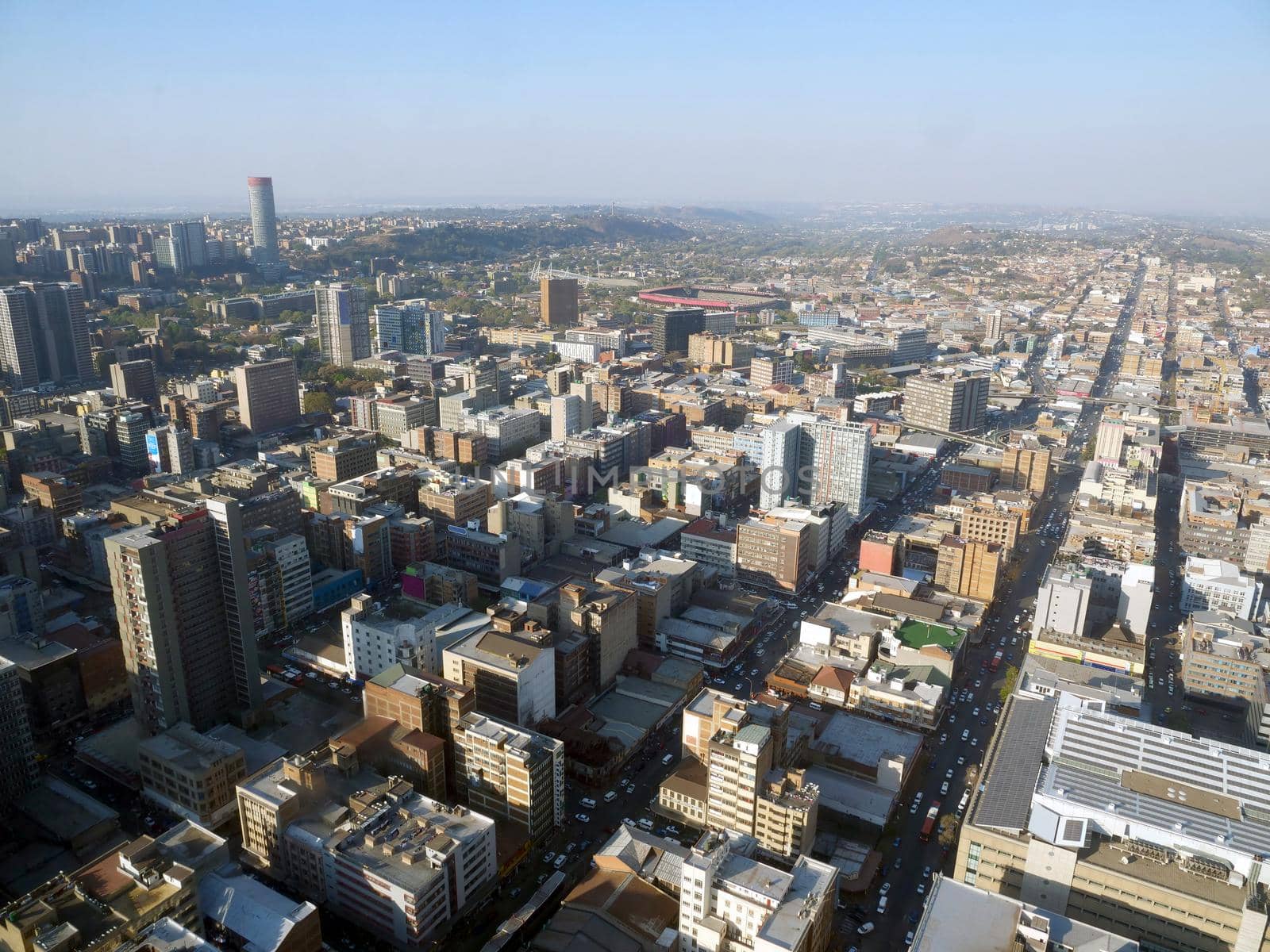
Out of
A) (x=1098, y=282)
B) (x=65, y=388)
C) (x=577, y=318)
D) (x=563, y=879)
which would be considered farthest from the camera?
(x=1098, y=282)

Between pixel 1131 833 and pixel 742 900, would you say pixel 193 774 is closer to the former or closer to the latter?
pixel 742 900

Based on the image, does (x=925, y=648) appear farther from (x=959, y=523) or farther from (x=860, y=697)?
(x=959, y=523)

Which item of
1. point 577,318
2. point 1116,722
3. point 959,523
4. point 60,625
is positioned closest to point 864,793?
point 1116,722

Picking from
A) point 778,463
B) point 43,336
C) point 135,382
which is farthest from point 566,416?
point 43,336

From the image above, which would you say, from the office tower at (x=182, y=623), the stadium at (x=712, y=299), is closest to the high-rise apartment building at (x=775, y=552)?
the office tower at (x=182, y=623)

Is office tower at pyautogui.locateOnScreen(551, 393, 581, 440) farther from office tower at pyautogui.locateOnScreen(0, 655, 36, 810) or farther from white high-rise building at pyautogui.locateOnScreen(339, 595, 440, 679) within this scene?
office tower at pyautogui.locateOnScreen(0, 655, 36, 810)

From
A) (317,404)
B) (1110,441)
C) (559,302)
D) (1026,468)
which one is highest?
(559,302)
